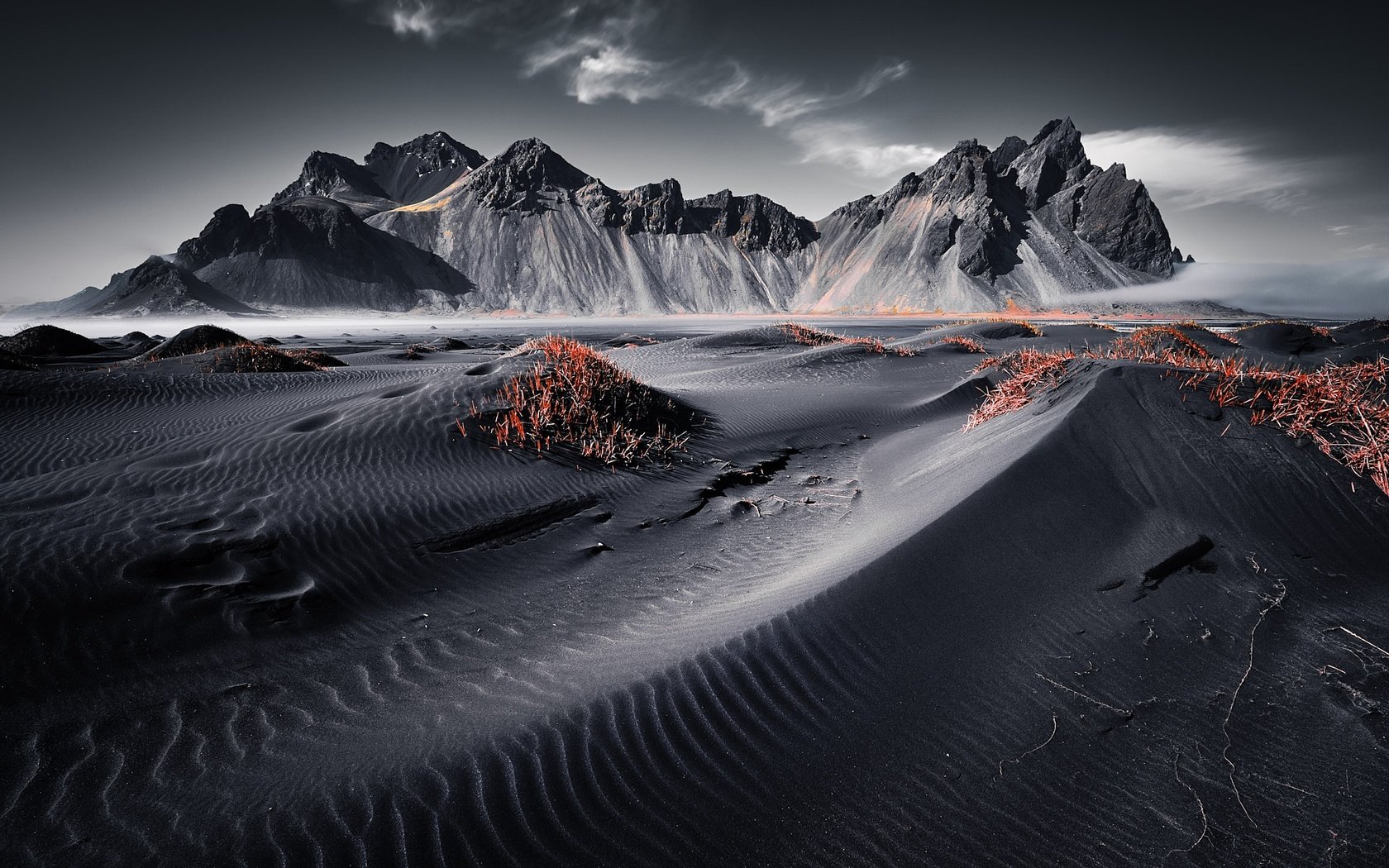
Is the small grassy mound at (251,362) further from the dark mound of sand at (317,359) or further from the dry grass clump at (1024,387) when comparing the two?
the dry grass clump at (1024,387)

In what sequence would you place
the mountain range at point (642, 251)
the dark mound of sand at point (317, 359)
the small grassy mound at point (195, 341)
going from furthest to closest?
the mountain range at point (642, 251) < the small grassy mound at point (195, 341) < the dark mound of sand at point (317, 359)

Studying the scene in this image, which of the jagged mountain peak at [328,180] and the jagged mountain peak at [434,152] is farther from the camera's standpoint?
the jagged mountain peak at [434,152]

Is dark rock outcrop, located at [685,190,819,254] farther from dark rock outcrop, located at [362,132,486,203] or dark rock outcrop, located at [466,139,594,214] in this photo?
dark rock outcrop, located at [362,132,486,203]

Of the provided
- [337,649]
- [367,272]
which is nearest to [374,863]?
[337,649]

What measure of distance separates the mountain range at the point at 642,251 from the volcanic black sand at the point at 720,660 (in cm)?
9431

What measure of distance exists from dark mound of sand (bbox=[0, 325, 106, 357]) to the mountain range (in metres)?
78.0

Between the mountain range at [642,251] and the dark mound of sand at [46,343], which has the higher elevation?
the mountain range at [642,251]

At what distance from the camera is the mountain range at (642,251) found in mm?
93562

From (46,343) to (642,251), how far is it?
305 ft

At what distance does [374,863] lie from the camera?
1.89m

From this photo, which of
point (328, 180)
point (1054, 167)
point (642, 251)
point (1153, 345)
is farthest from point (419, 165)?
point (1153, 345)

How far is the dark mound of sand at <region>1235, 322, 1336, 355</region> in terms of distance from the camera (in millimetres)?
19688

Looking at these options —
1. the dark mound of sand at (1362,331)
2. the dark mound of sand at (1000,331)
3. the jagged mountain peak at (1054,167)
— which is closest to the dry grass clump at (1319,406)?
the dark mound of sand at (1000,331)

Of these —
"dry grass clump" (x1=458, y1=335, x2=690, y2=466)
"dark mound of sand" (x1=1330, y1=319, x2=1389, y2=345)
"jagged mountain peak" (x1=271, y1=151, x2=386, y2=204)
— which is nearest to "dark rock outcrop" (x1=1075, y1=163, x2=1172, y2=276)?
"dark mound of sand" (x1=1330, y1=319, x2=1389, y2=345)
